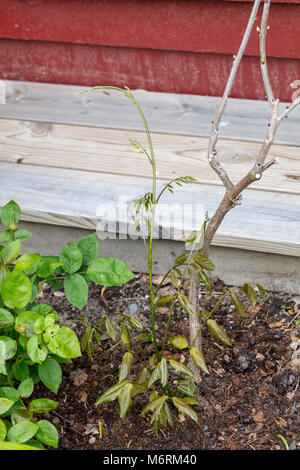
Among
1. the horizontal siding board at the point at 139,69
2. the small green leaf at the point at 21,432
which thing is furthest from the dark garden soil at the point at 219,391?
the horizontal siding board at the point at 139,69

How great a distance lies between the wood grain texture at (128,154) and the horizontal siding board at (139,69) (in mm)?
415

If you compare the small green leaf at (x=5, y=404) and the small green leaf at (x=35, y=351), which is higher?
the small green leaf at (x=35, y=351)

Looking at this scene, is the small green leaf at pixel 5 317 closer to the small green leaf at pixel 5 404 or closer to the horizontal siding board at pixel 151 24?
the small green leaf at pixel 5 404

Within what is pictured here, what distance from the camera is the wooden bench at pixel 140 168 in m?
1.63

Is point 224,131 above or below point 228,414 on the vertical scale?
above

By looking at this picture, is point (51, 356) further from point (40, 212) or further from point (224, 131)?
point (224, 131)

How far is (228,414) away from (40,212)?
824 millimetres

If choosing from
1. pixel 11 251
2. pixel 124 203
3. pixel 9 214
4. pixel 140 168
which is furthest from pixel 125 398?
pixel 140 168

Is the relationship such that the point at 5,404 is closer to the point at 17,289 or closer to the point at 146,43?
the point at 17,289

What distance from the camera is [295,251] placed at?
5.08ft

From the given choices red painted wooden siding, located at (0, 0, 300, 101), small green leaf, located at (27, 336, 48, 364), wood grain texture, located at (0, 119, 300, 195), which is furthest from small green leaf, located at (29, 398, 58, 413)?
red painted wooden siding, located at (0, 0, 300, 101)

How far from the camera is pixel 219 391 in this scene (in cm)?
140
